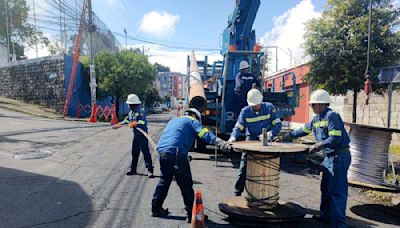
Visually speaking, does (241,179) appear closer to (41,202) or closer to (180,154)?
(180,154)

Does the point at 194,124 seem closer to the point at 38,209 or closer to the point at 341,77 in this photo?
the point at 38,209

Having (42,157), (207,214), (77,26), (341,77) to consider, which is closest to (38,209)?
(207,214)

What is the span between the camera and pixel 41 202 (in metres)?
5.13

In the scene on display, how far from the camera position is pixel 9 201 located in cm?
511

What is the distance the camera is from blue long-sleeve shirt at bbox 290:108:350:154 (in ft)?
14.5

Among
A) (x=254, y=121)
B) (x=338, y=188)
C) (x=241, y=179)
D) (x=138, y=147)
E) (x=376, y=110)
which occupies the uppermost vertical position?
(x=376, y=110)

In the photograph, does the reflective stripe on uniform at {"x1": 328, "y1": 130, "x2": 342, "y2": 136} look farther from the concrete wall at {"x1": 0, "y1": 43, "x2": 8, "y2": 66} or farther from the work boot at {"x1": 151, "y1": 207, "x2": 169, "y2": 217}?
the concrete wall at {"x1": 0, "y1": 43, "x2": 8, "y2": 66}

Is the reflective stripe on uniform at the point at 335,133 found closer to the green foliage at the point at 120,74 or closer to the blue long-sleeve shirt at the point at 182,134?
the blue long-sleeve shirt at the point at 182,134

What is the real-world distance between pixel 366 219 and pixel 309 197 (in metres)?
1.19

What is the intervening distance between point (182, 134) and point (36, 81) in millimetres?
25628

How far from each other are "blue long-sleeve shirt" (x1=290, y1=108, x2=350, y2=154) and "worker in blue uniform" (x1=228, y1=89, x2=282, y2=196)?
32.8 inches

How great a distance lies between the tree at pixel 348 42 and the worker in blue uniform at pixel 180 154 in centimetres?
658

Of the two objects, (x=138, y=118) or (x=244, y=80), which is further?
(x=244, y=80)

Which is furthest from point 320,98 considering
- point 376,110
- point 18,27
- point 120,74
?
point 18,27
